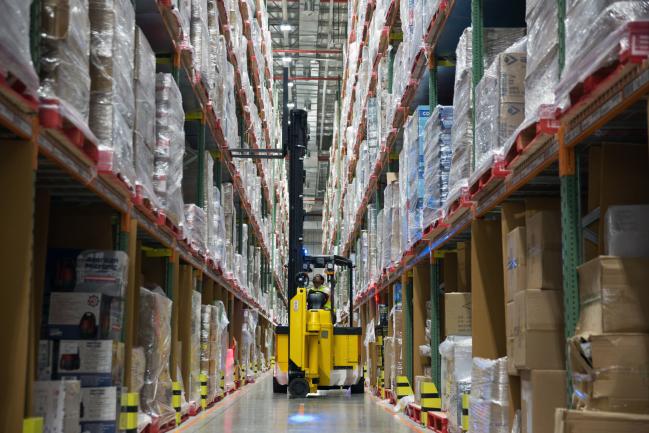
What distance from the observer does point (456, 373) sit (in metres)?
5.91

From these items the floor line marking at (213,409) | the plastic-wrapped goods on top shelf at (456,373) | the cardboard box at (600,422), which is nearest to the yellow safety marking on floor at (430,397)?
the plastic-wrapped goods on top shelf at (456,373)

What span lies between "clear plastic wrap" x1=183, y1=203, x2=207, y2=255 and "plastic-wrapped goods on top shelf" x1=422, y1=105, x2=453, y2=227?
2.20 metres

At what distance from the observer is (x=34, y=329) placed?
14.3 feet

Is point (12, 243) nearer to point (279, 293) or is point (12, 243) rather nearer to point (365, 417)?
point (365, 417)

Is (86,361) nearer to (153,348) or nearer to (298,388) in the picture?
(153,348)

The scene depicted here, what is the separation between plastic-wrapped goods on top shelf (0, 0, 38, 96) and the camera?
304 centimetres

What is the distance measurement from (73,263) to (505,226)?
256 cm

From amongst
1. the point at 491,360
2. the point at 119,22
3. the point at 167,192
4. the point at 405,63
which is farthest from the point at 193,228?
the point at 491,360

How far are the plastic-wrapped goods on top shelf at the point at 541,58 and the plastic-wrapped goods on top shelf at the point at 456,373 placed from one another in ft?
7.47

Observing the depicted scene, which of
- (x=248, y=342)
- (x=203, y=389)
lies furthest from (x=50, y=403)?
(x=248, y=342)

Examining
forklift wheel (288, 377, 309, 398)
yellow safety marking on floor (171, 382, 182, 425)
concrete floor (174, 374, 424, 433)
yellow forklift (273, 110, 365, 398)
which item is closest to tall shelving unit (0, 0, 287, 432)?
yellow safety marking on floor (171, 382, 182, 425)

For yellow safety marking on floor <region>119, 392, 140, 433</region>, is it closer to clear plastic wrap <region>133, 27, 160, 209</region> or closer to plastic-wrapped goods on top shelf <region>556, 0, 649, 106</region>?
clear plastic wrap <region>133, 27, 160, 209</region>

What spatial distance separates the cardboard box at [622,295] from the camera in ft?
10.6

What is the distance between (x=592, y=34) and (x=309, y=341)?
8.42 m
